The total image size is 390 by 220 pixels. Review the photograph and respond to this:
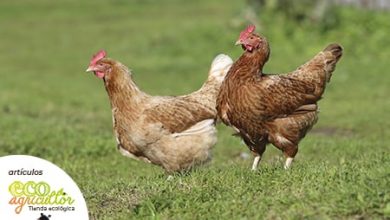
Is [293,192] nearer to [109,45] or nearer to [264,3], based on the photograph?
[264,3]

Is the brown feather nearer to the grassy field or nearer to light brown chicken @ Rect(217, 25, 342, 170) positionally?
light brown chicken @ Rect(217, 25, 342, 170)

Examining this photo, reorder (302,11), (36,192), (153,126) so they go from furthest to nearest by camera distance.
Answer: (302,11) → (153,126) → (36,192)

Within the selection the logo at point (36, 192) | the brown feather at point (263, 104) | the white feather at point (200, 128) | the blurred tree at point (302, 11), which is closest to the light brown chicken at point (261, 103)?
the brown feather at point (263, 104)

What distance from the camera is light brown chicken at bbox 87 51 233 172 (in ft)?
30.8

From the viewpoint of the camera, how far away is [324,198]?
7.03 metres

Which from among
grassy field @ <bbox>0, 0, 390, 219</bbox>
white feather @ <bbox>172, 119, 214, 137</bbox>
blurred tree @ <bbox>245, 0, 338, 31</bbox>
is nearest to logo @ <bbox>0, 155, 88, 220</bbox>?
grassy field @ <bbox>0, 0, 390, 219</bbox>

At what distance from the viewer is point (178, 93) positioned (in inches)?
779

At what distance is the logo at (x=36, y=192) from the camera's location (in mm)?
7059

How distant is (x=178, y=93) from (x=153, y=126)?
10.4 m

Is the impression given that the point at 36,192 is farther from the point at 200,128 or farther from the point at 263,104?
the point at 200,128

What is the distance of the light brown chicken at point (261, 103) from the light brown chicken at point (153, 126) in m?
0.65

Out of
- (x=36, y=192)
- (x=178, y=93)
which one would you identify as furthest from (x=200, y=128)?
(x=178, y=93)

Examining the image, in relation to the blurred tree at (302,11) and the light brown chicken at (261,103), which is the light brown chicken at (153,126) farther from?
the blurred tree at (302,11)

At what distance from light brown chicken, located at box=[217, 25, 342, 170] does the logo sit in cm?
227
